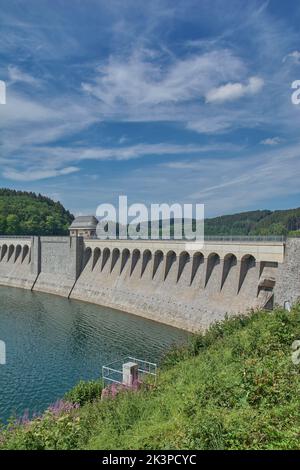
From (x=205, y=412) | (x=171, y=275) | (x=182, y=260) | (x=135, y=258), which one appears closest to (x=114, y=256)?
(x=135, y=258)

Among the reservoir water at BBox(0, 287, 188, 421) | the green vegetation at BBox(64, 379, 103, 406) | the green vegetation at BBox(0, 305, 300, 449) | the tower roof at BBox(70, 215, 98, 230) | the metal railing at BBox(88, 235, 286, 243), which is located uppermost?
the tower roof at BBox(70, 215, 98, 230)

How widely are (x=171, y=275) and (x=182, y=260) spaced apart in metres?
2.31

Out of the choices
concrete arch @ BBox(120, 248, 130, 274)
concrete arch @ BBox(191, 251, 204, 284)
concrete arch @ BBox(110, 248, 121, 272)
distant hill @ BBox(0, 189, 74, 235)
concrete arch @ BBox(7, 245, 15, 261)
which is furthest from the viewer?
distant hill @ BBox(0, 189, 74, 235)

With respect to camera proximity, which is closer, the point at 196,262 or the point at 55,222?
the point at 196,262

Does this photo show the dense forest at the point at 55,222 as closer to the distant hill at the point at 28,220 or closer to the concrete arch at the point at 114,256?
the distant hill at the point at 28,220

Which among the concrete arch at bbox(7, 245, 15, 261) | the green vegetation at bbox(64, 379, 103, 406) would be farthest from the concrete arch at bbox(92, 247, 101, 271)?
the green vegetation at bbox(64, 379, 103, 406)

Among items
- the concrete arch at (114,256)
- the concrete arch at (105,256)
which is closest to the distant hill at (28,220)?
the concrete arch at (105,256)

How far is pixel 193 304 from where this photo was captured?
37750mm

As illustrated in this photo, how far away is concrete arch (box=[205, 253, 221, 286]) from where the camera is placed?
3866 centimetres

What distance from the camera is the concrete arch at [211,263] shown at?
3866cm

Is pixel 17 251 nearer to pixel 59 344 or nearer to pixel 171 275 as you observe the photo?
pixel 171 275

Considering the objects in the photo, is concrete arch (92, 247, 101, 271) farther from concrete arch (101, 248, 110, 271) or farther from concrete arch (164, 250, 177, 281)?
concrete arch (164, 250, 177, 281)

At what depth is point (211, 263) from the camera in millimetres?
39125

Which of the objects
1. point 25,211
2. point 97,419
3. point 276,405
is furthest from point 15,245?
point 276,405
